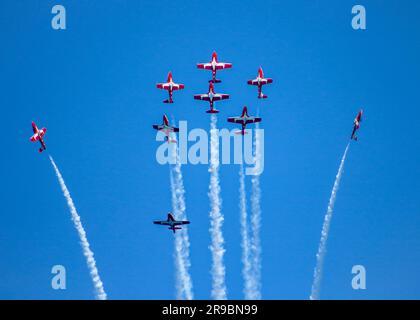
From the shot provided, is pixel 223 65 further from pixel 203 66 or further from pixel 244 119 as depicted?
pixel 244 119

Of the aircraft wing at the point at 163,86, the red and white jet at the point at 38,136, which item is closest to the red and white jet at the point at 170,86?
the aircraft wing at the point at 163,86

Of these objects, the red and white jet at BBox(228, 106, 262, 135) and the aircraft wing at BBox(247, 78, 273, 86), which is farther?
the aircraft wing at BBox(247, 78, 273, 86)

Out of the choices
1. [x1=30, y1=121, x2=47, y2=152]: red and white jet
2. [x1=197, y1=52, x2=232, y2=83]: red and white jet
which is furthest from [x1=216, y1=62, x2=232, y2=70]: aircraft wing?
[x1=30, y1=121, x2=47, y2=152]: red and white jet

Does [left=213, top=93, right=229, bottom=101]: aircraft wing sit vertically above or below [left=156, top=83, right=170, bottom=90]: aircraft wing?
below

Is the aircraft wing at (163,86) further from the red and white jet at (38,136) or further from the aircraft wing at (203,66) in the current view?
the red and white jet at (38,136)

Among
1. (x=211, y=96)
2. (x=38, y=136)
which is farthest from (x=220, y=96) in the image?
(x=38, y=136)

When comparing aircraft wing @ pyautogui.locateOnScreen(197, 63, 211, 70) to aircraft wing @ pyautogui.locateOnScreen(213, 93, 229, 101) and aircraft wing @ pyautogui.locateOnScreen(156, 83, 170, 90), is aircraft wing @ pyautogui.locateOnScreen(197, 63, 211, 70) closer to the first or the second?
aircraft wing @ pyautogui.locateOnScreen(213, 93, 229, 101)

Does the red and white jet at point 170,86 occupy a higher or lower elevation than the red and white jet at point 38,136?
higher

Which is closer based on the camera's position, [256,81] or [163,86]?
[163,86]

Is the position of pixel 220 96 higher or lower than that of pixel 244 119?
higher

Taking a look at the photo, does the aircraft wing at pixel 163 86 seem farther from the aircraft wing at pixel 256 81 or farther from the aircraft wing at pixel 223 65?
the aircraft wing at pixel 256 81

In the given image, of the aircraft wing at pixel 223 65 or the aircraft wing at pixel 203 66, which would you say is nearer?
the aircraft wing at pixel 203 66
